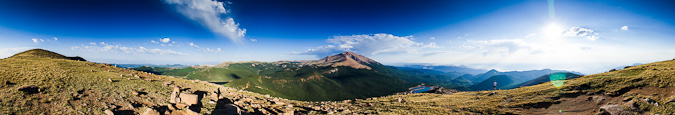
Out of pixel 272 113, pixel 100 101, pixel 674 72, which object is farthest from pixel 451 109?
pixel 100 101

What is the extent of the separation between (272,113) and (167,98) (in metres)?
11.5

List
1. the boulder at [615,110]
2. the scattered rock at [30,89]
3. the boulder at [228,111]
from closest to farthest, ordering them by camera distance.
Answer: the scattered rock at [30,89], the boulder at [228,111], the boulder at [615,110]

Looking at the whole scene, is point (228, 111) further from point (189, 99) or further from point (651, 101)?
point (651, 101)

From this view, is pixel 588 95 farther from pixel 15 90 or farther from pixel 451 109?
pixel 15 90

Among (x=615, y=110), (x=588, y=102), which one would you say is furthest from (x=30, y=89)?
(x=588, y=102)

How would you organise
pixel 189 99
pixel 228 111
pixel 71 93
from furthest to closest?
pixel 228 111 < pixel 189 99 < pixel 71 93

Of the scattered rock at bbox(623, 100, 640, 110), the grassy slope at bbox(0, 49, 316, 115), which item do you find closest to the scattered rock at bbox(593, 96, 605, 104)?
the scattered rock at bbox(623, 100, 640, 110)

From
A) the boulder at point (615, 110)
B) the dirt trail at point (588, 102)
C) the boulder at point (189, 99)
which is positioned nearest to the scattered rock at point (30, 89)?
the boulder at point (189, 99)

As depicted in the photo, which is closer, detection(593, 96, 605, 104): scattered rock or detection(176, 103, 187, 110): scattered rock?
detection(176, 103, 187, 110): scattered rock

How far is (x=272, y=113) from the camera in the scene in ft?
81.4

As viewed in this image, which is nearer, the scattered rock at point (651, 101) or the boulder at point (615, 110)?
the scattered rock at point (651, 101)

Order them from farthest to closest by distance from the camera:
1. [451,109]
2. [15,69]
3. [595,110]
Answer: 1. [451,109]
2. [595,110]
3. [15,69]

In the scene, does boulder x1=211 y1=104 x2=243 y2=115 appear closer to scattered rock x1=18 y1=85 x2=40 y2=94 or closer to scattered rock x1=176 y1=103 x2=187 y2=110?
scattered rock x1=176 y1=103 x2=187 y2=110

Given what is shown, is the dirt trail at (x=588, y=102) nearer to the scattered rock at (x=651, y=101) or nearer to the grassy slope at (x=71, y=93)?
the scattered rock at (x=651, y=101)
